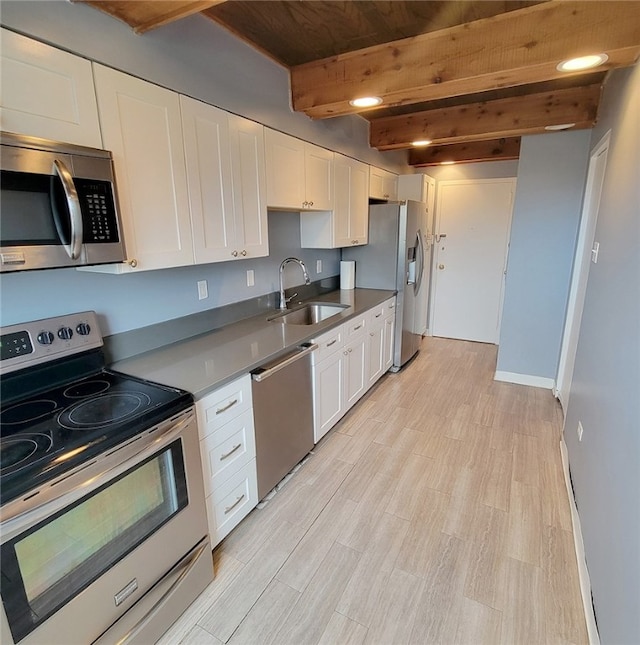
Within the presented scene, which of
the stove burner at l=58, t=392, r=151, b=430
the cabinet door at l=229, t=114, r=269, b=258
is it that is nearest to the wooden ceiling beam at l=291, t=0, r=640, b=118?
the cabinet door at l=229, t=114, r=269, b=258

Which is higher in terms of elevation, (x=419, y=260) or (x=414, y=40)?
(x=414, y=40)

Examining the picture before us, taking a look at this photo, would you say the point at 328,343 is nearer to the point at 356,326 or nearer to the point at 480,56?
the point at 356,326

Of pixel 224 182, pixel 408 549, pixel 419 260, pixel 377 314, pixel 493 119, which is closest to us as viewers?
pixel 408 549

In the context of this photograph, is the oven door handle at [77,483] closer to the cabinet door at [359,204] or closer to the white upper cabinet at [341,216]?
the white upper cabinet at [341,216]

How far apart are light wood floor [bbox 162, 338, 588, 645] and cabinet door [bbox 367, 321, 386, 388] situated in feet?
1.77

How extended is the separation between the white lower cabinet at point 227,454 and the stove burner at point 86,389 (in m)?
0.40

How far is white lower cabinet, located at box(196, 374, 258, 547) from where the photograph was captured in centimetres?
158

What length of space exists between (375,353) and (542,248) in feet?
5.96

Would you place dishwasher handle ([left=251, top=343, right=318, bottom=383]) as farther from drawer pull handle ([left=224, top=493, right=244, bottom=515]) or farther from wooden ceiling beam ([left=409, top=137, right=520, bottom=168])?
wooden ceiling beam ([left=409, top=137, right=520, bottom=168])

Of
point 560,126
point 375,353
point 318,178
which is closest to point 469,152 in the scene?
point 560,126

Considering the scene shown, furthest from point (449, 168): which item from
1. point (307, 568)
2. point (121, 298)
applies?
point (307, 568)

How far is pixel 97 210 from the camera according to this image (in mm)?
1337

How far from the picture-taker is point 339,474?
2.33m

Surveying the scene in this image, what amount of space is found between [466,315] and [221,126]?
4.10 metres
